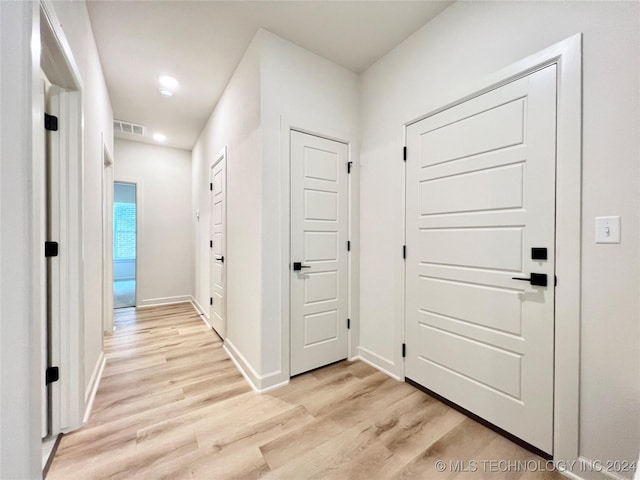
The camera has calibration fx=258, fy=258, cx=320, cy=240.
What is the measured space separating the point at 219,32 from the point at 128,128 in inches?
108

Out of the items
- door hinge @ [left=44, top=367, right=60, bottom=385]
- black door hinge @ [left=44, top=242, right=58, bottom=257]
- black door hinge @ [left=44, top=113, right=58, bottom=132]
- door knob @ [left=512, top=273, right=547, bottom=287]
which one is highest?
black door hinge @ [left=44, top=113, right=58, bottom=132]

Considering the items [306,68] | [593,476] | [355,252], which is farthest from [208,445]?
[306,68]

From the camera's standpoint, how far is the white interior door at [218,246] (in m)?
2.94

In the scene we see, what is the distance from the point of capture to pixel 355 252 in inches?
101

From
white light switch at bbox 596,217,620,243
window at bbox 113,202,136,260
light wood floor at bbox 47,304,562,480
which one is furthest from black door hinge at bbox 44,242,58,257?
window at bbox 113,202,136,260

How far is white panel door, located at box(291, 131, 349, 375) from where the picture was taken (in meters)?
2.23

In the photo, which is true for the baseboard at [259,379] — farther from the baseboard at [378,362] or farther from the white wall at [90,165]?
the white wall at [90,165]

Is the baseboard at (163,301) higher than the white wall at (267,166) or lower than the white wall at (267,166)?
lower

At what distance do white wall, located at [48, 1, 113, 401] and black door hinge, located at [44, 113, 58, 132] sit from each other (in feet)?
0.91

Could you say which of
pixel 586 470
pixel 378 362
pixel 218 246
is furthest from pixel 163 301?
pixel 586 470

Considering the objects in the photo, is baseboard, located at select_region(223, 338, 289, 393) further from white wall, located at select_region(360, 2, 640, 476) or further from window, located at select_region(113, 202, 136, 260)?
window, located at select_region(113, 202, 136, 260)

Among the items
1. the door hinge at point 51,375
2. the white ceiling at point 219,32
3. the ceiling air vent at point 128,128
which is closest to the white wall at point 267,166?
the white ceiling at point 219,32

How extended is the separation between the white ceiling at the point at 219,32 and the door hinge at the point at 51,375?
8.18 ft

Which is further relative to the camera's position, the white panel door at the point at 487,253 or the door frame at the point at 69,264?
the door frame at the point at 69,264
